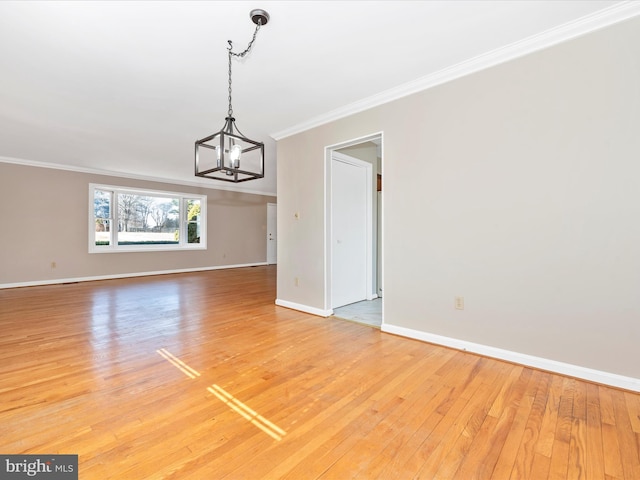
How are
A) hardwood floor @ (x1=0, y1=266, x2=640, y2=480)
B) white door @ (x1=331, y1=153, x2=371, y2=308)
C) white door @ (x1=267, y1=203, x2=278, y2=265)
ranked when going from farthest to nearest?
white door @ (x1=267, y1=203, x2=278, y2=265), white door @ (x1=331, y1=153, x2=371, y2=308), hardwood floor @ (x1=0, y1=266, x2=640, y2=480)

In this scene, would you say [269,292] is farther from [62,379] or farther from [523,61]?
[523,61]

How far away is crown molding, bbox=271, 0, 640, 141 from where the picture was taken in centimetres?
193

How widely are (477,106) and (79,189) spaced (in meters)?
7.35

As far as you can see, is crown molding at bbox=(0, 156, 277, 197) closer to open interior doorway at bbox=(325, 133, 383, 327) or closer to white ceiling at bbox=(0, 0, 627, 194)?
white ceiling at bbox=(0, 0, 627, 194)

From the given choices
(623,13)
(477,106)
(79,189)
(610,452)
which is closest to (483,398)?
(610,452)

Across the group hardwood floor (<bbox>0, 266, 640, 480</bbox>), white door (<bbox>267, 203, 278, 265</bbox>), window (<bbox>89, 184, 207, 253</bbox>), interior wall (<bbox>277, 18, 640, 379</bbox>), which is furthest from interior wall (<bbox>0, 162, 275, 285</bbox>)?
interior wall (<bbox>277, 18, 640, 379</bbox>)

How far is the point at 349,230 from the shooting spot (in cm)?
416

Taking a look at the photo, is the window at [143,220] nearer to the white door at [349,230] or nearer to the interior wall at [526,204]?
the white door at [349,230]

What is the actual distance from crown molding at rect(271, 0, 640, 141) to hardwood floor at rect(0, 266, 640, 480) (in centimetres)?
241

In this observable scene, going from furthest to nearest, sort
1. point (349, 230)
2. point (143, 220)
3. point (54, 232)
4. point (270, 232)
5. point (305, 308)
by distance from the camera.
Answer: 1. point (270, 232)
2. point (143, 220)
3. point (54, 232)
4. point (349, 230)
5. point (305, 308)

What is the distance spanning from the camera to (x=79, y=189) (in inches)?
244

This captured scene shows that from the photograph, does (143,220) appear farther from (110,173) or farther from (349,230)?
(349,230)

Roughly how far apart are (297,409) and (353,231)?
2805 mm

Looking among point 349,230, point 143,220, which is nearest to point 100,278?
point 143,220
